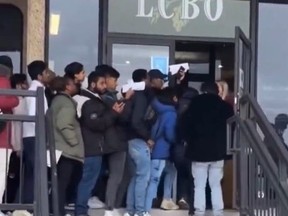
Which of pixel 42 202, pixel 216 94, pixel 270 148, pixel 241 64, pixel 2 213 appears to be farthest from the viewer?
pixel 216 94

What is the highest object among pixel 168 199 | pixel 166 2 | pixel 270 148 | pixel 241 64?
pixel 166 2

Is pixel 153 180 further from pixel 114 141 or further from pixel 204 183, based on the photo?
pixel 114 141

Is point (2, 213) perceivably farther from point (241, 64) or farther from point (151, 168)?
point (241, 64)

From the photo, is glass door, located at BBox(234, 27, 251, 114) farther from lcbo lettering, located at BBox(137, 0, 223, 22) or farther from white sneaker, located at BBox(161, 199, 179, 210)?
lcbo lettering, located at BBox(137, 0, 223, 22)

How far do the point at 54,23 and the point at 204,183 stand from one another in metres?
3.31

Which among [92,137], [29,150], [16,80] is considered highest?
[16,80]

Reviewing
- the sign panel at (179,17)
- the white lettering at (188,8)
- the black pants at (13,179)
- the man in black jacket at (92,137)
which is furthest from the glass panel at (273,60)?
the black pants at (13,179)

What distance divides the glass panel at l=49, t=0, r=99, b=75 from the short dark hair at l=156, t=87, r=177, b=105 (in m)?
1.82

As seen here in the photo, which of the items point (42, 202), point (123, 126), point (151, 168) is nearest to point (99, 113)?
point (123, 126)

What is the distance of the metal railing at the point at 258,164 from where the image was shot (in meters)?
6.20

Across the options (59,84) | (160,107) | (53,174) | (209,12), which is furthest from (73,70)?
(209,12)

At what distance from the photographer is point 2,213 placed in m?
7.18

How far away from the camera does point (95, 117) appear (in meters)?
8.20

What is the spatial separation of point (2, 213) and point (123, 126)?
194cm
